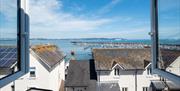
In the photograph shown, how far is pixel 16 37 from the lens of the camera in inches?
105

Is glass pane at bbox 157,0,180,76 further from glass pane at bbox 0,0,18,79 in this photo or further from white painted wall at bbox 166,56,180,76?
glass pane at bbox 0,0,18,79

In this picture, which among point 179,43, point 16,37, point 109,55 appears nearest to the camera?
point 179,43

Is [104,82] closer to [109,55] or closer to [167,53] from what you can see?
[109,55]

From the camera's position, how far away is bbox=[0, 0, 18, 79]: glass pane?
218 centimetres

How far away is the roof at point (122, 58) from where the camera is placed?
1833 centimetres

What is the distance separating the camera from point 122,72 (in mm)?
18297

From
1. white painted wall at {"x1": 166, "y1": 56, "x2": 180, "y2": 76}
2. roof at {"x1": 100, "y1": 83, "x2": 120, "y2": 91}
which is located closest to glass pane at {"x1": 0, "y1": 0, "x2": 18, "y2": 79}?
white painted wall at {"x1": 166, "y1": 56, "x2": 180, "y2": 76}

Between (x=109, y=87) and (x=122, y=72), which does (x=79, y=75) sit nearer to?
(x=109, y=87)

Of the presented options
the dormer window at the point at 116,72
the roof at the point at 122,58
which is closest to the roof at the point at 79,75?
the roof at the point at 122,58

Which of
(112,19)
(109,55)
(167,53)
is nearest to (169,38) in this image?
(167,53)

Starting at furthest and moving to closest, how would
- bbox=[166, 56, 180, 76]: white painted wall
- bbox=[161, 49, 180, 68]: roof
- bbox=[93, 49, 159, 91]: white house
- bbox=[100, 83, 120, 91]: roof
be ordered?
bbox=[93, 49, 159, 91]: white house < bbox=[100, 83, 120, 91]: roof < bbox=[161, 49, 180, 68]: roof < bbox=[166, 56, 180, 76]: white painted wall

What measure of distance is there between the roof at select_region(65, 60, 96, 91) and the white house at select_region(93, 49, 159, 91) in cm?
68

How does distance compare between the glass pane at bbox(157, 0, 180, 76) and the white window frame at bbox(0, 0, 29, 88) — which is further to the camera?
the white window frame at bbox(0, 0, 29, 88)

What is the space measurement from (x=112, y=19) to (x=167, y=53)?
35.0 metres
